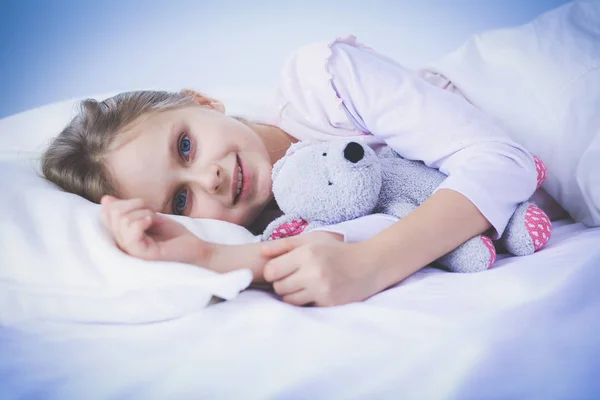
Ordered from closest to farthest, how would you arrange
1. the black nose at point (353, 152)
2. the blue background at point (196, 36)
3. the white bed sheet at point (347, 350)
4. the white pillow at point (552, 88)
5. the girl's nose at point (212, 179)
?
the white bed sheet at point (347, 350), the black nose at point (353, 152), the girl's nose at point (212, 179), the white pillow at point (552, 88), the blue background at point (196, 36)

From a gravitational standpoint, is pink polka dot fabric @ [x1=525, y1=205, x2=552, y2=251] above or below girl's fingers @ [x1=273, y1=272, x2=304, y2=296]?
below

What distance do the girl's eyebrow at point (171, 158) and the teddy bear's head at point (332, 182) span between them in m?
0.19

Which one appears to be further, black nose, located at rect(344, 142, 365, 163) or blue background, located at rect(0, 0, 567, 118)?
blue background, located at rect(0, 0, 567, 118)

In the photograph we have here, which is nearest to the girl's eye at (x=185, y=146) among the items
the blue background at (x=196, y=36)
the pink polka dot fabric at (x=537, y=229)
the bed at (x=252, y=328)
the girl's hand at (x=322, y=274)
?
the bed at (x=252, y=328)

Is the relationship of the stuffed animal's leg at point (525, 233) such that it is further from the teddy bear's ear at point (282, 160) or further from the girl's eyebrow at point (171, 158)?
the girl's eyebrow at point (171, 158)

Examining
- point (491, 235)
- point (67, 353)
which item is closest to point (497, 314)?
point (491, 235)

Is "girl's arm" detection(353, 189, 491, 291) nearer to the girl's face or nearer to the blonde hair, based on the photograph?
the girl's face

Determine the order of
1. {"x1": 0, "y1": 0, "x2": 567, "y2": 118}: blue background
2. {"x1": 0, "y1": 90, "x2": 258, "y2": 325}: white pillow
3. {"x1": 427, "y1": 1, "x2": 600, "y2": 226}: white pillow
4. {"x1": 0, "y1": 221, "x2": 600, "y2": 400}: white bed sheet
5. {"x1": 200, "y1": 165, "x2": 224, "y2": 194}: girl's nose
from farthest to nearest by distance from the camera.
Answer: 1. {"x1": 0, "y1": 0, "x2": 567, "y2": 118}: blue background
2. {"x1": 427, "y1": 1, "x2": 600, "y2": 226}: white pillow
3. {"x1": 200, "y1": 165, "x2": 224, "y2": 194}: girl's nose
4. {"x1": 0, "y1": 90, "x2": 258, "y2": 325}: white pillow
5. {"x1": 0, "y1": 221, "x2": 600, "y2": 400}: white bed sheet

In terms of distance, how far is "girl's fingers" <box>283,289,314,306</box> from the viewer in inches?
26.6

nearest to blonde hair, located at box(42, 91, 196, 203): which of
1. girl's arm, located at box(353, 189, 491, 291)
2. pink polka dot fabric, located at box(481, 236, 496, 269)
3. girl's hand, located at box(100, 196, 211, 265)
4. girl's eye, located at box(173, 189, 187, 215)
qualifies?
girl's eye, located at box(173, 189, 187, 215)

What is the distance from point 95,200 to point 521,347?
72cm

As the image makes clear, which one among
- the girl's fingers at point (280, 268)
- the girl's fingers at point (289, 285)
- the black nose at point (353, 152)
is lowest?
the girl's fingers at point (289, 285)

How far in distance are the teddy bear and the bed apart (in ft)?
0.12

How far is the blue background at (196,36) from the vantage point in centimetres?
189
